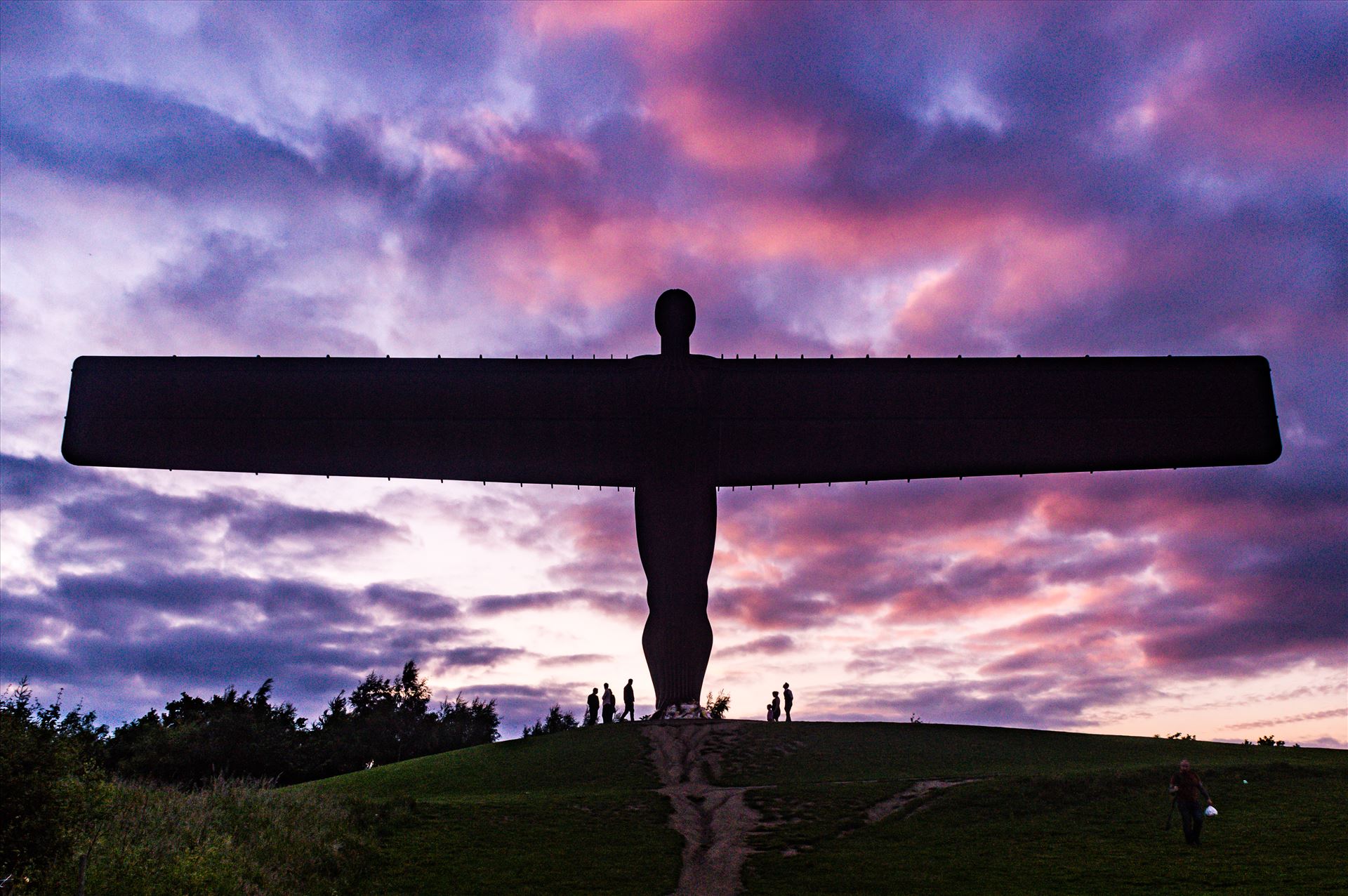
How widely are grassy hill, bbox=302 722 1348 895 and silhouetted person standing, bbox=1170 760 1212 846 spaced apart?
0.33 m

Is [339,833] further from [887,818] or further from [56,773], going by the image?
[887,818]

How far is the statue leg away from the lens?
27.2m

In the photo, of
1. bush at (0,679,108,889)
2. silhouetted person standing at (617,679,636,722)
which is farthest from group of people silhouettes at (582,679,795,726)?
bush at (0,679,108,889)

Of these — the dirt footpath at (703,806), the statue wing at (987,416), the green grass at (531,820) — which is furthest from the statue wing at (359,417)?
the green grass at (531,820)

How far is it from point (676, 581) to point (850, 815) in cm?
1037

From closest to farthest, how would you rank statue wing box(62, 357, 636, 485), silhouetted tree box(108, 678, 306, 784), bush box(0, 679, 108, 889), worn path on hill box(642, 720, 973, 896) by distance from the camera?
bush box(0, 679, 108, 889), worn path on hill box(642, 720, 973, 896), statue wing box(62, 357, 636, 485), silhouetted tree box(108, 678, 306, 784)

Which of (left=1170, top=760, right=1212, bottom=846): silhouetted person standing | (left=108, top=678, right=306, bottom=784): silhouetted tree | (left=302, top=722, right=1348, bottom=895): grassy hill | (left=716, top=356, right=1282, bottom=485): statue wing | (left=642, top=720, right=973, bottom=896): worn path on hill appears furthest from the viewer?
(left=108, top=678, right=306, bottom=784): silhouetted tree

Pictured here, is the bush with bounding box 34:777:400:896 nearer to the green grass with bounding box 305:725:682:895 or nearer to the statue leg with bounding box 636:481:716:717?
the green grass with bounding box 305:725:682:895

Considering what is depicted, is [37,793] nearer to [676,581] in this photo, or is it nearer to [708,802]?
[708,802]

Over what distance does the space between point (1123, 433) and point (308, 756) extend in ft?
98.9

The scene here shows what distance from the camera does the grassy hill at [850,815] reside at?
14492 millimetres

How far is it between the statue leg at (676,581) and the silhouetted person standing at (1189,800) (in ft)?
43.9

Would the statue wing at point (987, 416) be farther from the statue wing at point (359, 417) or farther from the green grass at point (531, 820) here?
the green grass at point (531, 820)

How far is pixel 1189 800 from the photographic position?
1552cm
